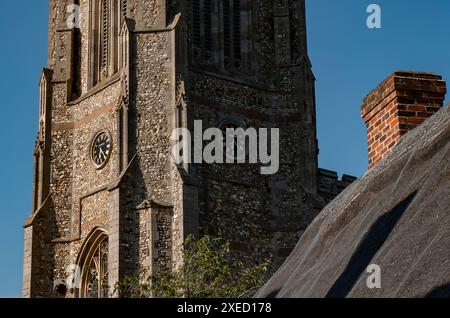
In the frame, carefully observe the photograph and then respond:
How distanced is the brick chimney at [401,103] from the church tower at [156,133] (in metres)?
17.4

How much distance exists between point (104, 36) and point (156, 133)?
17.2 feet

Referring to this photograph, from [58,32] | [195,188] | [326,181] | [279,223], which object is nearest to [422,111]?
Result: [195,188]

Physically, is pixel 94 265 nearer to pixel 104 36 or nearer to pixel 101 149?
pixel 101 149

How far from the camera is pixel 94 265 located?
111ft

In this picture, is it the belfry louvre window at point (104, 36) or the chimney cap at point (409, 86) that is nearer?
the chimney cap at point (409, 86)

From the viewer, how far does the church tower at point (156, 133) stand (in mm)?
31562

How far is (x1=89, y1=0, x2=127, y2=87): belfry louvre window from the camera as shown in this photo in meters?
35.2

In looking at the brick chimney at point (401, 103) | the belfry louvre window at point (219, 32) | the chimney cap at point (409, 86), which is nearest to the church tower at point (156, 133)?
the belfry louvre window at point (219, 32)

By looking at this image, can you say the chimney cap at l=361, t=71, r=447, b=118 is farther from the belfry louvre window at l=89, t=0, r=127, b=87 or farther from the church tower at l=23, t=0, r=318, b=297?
the belfry louvre window at l=89, t=0, r=127, b=87

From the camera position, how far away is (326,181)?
3612 cm

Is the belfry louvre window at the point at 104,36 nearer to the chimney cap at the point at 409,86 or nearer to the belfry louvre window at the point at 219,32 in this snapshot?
the belfry louvre window at the point at 219,32

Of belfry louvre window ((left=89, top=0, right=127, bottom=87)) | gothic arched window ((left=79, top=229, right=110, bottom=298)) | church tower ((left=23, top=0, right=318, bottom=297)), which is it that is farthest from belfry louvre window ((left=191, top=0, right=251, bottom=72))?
gothic arched window ((left=79, top=229, right=110, bottom=298))

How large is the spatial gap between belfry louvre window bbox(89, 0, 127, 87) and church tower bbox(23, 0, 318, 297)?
0.04m

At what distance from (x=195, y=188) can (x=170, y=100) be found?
289cm
